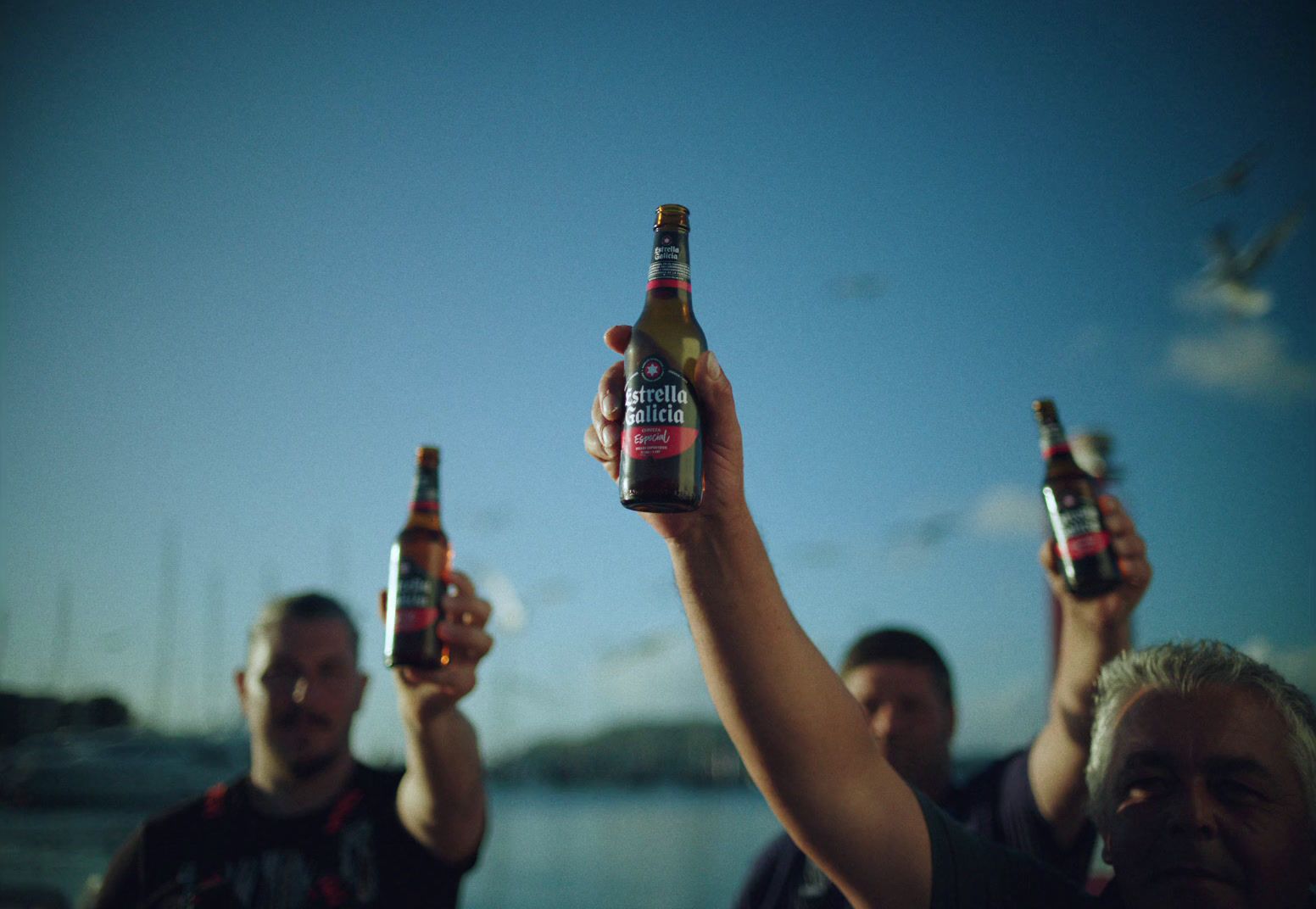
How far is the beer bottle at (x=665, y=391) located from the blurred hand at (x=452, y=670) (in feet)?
4.22

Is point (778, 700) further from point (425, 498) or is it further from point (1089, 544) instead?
point (425, 498)

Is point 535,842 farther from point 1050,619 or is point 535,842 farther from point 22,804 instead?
point 1050,619

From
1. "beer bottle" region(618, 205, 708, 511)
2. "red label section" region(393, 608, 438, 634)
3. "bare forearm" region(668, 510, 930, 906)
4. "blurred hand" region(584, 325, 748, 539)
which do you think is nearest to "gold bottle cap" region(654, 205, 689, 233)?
"beer bottle" region(618, 205, 708, 511)

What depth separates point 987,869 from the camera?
1.83 metres

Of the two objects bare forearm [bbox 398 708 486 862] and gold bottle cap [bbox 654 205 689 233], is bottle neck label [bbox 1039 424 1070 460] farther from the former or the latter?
bare forearm [bbox 398 708 486 862]

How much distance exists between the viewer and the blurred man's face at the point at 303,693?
3.24 m

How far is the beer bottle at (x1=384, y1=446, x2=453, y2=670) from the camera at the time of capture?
2.88 meters

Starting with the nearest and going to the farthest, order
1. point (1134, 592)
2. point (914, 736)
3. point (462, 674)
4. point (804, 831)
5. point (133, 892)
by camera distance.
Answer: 1. point (804, 831)
2. point (1134, 592)
3. point (462, 674)
4. point (133, 892)
5. point (914, 736)

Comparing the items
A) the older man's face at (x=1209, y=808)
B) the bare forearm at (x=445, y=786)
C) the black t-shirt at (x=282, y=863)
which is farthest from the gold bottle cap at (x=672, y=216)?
the black t-shirt at (x=282, y=863)

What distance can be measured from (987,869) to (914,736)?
1428 mm

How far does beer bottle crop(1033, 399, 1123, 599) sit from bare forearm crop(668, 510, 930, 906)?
4.15ft

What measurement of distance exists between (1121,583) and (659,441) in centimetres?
168

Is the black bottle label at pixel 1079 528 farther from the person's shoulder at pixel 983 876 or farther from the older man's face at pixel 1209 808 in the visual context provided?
the person's shoulder at pixel 983 876

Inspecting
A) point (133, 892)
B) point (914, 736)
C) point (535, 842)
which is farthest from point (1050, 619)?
point (535, 842)
